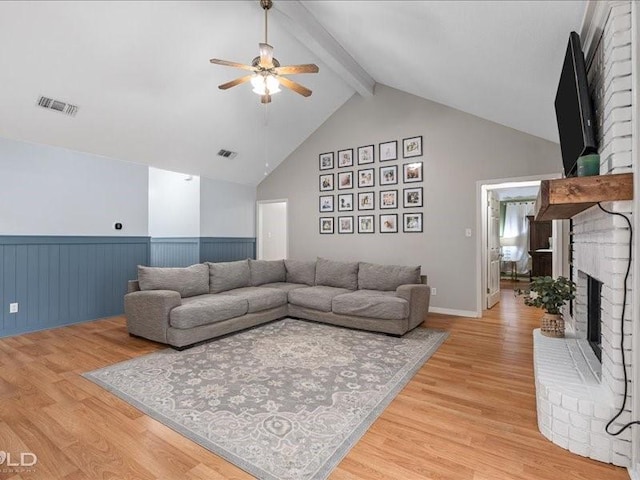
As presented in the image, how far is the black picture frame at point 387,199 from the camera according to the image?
17.0 feet

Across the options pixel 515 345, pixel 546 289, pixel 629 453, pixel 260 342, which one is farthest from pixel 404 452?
pixel 515 345

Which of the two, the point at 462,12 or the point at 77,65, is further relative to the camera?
the point at 77,65

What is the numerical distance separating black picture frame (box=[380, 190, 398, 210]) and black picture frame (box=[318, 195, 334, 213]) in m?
0.96

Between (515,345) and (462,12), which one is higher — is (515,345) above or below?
below

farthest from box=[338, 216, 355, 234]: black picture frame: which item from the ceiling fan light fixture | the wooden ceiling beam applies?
the ceiling fan light fixture

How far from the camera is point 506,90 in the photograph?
10.7ft

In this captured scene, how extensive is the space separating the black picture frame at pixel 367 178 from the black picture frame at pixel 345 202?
0.28 m

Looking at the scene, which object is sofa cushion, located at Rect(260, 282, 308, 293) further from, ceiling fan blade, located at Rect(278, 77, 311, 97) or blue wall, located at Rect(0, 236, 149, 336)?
ceiling fan blade, located at Rect(278, 77, 311, 97)

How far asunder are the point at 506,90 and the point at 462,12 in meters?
1.24

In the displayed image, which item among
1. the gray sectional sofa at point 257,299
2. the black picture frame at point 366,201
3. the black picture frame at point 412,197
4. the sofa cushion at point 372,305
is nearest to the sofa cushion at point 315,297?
the gray sectional sofa at point 257,299

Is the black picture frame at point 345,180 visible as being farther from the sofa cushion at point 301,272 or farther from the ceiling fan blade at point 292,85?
the ceiling fan blade at point 292,85

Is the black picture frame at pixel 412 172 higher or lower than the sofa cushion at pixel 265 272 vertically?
higher

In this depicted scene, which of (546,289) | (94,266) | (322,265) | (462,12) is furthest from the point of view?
(322,265)

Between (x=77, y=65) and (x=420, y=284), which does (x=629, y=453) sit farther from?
(x=77, y=65)
